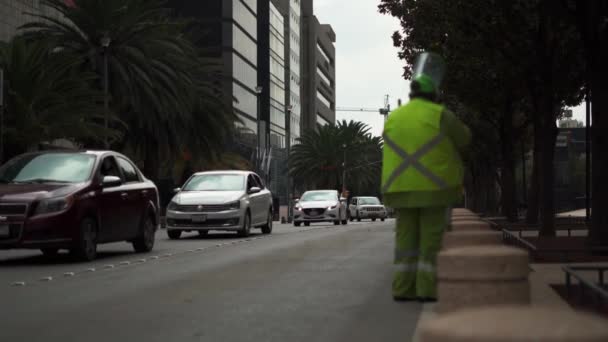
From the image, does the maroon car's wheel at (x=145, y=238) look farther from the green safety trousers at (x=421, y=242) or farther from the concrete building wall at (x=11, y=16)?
the concrete building wall at (x=11, y=16)

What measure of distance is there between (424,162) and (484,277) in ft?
11.6

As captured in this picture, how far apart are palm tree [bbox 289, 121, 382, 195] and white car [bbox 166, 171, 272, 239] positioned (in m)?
72.5

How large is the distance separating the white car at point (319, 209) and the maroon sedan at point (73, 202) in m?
25.1

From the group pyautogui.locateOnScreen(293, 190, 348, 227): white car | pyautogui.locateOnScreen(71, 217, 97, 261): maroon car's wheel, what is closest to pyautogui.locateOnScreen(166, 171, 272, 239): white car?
pyautogui.locateOnScreen(71, 217, 97, 261): maroon car's wheel

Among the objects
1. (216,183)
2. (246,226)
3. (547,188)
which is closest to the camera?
(547,188)

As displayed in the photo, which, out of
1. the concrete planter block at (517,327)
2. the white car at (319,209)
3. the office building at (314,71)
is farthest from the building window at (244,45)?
the concrete planter block at (517,327)

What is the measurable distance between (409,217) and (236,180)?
18011mm

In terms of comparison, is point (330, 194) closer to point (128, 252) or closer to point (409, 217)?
point (128, 252)

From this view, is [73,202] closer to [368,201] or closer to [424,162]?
[424,162]

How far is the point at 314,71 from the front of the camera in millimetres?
143000

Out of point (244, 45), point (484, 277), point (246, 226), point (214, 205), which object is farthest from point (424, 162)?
point (244, 45)

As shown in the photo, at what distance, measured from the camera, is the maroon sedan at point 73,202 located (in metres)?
14.6

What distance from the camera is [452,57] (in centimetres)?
2928

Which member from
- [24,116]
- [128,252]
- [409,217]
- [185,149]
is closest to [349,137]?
[185,149]
